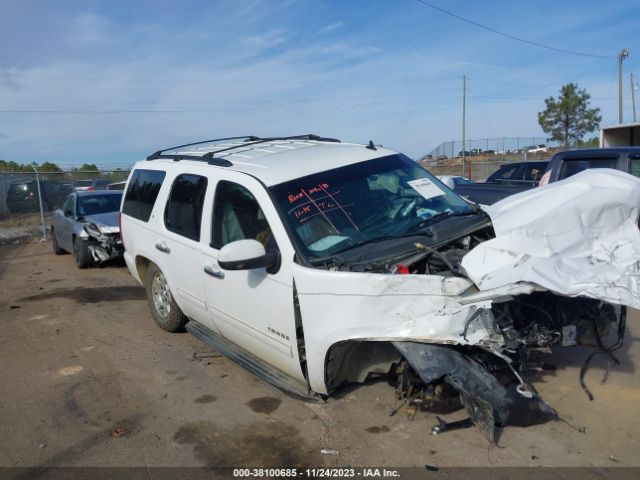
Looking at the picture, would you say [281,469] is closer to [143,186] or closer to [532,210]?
[532,210]

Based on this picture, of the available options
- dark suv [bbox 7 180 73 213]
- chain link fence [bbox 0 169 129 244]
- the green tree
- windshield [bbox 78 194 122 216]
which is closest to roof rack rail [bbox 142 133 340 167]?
windshield [bbox 78 194 122 216]

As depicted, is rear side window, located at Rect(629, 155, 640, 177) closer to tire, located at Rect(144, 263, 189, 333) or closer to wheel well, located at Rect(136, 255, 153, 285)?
tire, located at Rect(144, 263, 189, 333)

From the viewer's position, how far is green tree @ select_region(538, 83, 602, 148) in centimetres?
3694

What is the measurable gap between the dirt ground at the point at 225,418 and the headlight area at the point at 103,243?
14.7 feet

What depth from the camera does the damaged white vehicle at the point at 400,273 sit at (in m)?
3.55

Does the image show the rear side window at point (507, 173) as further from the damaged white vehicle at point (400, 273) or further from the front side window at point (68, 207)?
the front side window at point (68, 207)

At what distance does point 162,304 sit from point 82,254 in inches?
211

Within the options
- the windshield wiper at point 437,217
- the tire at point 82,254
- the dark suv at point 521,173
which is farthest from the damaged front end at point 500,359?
the dark suv at point 521,173

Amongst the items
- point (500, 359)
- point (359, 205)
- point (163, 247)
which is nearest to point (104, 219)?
point (163, 247)

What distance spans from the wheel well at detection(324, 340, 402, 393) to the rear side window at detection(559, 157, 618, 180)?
5.38 meters

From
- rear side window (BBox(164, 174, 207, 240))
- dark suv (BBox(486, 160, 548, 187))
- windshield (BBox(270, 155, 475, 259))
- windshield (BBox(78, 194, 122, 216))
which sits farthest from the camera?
dark suv (BBox(486, 160, 548, 187))

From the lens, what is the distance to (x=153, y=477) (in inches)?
140

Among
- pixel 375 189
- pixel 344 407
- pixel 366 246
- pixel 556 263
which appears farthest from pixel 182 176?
pixel 556 263

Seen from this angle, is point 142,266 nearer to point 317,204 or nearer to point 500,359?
point 317,204
